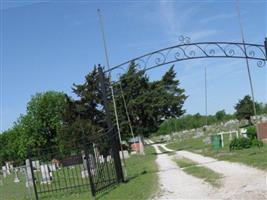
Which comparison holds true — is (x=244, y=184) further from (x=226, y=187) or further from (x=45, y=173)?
(x=45, y=173)

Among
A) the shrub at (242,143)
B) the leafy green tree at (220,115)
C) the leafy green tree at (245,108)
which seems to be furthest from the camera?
the leafy green tree at (220,115)

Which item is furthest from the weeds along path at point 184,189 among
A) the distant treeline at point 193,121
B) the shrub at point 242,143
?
the distant treeline at point 193,121

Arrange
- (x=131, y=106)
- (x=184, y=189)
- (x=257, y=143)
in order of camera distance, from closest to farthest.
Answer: (x=184, y=189) → (x=257, y=143) → (x=131, y=106)

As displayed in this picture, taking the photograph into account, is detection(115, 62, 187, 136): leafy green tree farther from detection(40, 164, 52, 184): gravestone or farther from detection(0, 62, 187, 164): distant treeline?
detection(40, 164, 52, 184): gravestone

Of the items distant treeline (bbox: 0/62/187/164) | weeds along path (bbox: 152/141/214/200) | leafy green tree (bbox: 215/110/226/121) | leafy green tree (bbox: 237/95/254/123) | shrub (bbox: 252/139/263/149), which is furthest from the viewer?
leafy green tree (bbox: 215/110/226/121)

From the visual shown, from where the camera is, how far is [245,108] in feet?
227

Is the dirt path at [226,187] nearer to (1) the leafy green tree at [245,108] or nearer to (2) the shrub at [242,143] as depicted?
(2) the shrub at [242,143]

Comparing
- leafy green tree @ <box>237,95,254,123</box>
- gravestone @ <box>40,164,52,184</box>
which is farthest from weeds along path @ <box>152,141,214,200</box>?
leafy green tree @ <box>237,95,254,123</box>

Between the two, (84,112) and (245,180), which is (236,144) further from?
(84,112)

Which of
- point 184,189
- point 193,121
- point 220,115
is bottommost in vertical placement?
point 193,121

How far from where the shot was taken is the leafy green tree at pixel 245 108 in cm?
6912

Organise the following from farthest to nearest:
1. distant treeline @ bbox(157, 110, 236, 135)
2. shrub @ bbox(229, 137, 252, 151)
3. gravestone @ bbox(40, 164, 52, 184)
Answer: distant treeline @ bbox(157, 110, 236, 135), shrub @ bbox(229, 137, 252, 151), gravestone @ bbox(40, 164, 52, 184)

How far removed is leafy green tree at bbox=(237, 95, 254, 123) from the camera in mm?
69125

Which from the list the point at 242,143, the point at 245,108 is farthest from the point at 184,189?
the point at 245,108
